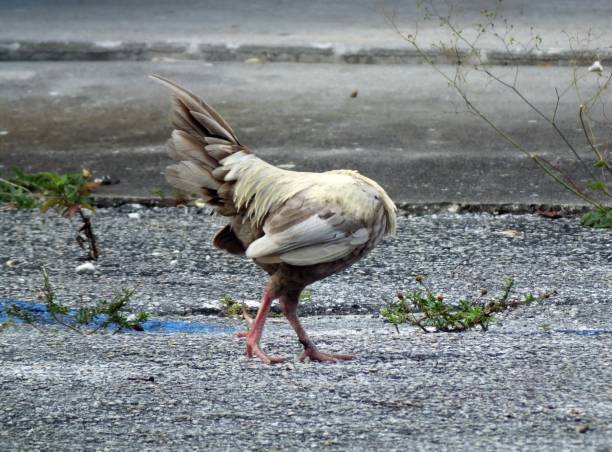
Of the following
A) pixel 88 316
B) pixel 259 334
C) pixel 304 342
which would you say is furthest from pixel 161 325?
pixel 304 342

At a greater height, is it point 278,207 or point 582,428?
point 278,207

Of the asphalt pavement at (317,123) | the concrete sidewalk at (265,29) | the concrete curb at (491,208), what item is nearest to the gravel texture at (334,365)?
the concrete curb at (491,208)

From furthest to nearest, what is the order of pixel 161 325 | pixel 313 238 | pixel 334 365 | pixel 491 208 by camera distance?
pixel 491 208
pixel 161 325
pixel 334 365
pixel 313 238

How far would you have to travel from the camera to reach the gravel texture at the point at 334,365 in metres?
3.89

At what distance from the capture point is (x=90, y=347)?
497cm

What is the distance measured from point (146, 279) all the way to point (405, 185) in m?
2.25

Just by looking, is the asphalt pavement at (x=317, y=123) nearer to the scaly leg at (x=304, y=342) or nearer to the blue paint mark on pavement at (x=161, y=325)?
the blue paint mark on pavement at (x=161, y=325)

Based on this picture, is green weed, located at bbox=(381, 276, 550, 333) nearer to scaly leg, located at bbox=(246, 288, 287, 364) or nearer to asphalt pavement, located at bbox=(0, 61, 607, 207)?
scaly leg, located at bbox=(246, 288, 287, 364)

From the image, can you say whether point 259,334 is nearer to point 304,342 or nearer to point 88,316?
point 304,342

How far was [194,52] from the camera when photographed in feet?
37.6

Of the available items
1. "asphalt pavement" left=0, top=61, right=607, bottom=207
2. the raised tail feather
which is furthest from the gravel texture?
"asphalt pavement" left=0, top=61, right=607, bottom=207

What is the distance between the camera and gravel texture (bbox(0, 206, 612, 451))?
3.89m

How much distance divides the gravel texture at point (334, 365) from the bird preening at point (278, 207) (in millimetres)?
393

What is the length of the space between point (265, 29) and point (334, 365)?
316 inches
